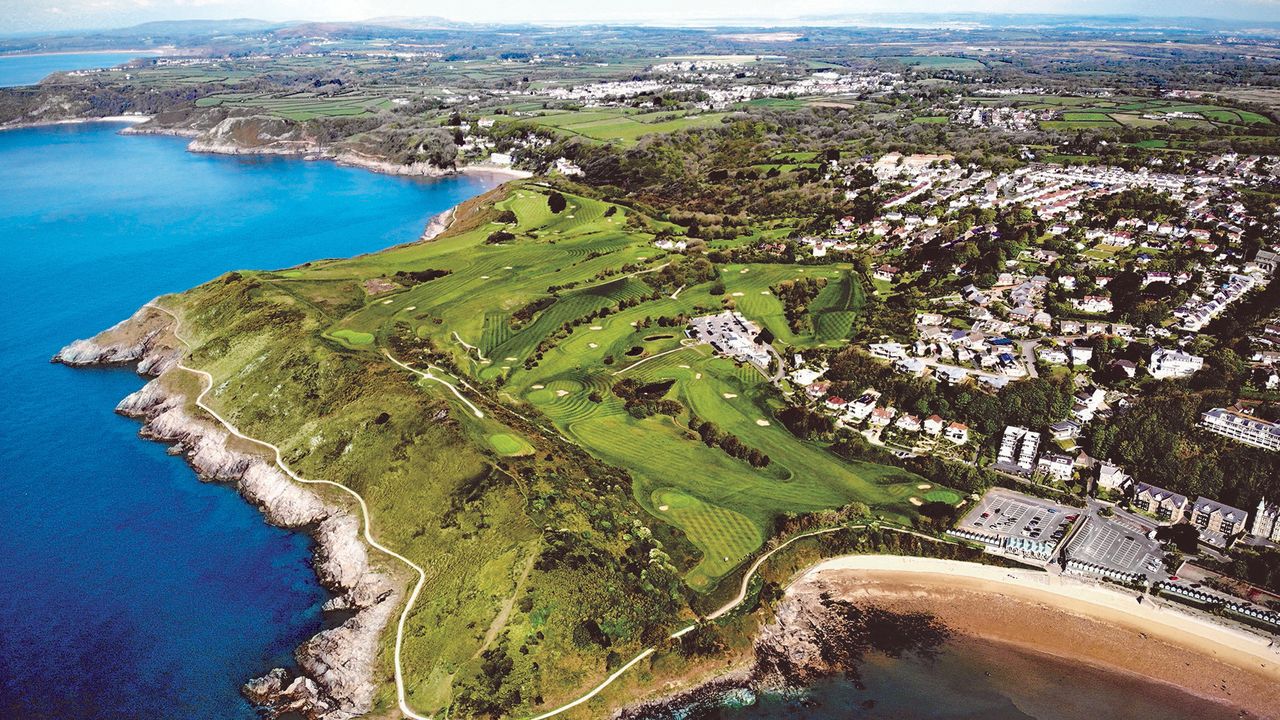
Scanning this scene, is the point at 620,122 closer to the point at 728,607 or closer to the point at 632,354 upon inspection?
the point at 632,354

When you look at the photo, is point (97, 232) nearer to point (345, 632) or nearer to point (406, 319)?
point (406, 319)

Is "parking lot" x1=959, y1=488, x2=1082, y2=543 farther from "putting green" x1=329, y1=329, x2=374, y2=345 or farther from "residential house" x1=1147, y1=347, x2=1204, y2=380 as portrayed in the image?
"putting green" x1=329, y1=329, x2=374, y2=345

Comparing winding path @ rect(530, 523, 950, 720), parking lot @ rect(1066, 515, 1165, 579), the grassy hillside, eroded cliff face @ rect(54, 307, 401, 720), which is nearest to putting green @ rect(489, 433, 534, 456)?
the grassy hillside

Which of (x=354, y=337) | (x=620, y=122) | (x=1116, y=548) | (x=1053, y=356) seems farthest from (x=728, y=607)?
(x=620, y=122)

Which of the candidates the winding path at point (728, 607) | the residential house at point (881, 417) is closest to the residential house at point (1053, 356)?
the residential house at point (881, 417)

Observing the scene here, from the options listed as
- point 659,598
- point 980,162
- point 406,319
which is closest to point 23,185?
point 406,319
